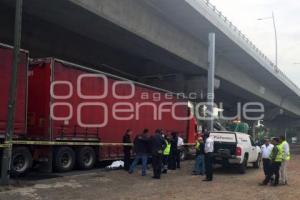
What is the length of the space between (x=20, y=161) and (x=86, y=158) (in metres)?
3.80

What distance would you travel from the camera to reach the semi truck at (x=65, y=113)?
15438mm

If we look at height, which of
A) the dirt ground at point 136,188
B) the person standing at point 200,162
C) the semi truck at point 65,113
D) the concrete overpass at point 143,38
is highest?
the concrete overpass at point 143,38

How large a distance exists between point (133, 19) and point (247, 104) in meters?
41.2

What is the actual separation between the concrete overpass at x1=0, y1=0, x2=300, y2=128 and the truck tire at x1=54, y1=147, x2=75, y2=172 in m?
5.15

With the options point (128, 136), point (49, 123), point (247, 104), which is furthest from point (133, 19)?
point (247, 104)

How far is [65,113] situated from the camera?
57.2 ft

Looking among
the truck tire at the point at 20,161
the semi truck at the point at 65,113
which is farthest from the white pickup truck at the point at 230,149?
the truck tire at the point at 20,161

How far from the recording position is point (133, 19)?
21844 millimetres

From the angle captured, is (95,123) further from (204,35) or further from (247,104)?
(247,104)

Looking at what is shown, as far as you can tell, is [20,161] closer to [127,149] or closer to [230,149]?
[127,149]

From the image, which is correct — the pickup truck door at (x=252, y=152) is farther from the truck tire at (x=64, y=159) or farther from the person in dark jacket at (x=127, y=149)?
the truck tire at (x=64, y=159)

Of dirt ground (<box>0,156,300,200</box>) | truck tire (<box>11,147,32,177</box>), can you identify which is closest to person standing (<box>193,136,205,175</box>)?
dirt ground (<box>0,156,300,200</box>)

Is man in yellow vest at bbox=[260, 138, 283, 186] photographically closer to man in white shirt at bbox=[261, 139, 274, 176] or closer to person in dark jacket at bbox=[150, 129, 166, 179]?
man in white shirt at bbox=[261, 139, 274, 176]

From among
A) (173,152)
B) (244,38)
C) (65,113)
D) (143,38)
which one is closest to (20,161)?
(65,113)
